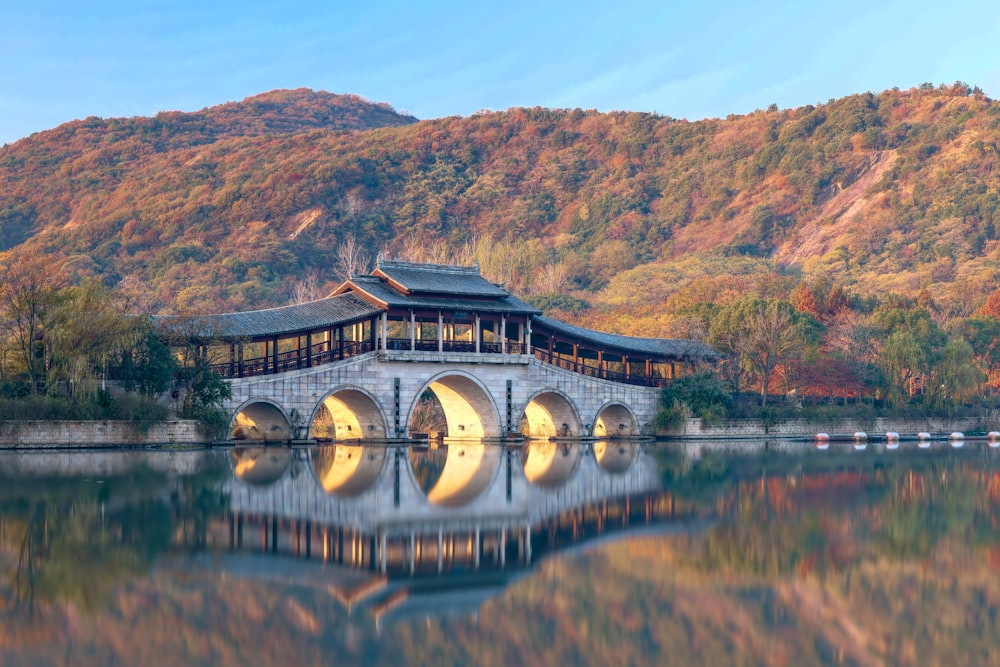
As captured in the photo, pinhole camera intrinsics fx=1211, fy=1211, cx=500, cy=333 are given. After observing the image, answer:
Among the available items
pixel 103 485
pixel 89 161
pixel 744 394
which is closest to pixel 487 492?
pixel 103 485

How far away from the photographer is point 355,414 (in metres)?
44.7

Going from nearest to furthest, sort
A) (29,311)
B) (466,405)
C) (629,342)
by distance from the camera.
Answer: (29,311) < (466,405) < (629,342)

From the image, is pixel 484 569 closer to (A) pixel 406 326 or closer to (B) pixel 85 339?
(B) pixel 85 339

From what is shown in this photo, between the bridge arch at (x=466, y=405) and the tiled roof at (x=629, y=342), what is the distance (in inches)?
147

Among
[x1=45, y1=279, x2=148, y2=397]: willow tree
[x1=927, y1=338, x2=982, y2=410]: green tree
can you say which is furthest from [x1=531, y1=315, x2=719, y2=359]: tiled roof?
[x1=45, y1=279, x2=148, y2=397]: willow tree

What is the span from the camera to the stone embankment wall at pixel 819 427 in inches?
2004

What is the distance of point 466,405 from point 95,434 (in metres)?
16.2

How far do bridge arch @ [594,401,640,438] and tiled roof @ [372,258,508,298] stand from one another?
25.0ft

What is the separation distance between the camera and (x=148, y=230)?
97.4 m

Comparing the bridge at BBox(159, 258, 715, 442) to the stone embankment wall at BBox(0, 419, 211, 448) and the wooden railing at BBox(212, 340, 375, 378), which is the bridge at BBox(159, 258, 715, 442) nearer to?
the wooden railing at BBox(212, 340, 375, 378)

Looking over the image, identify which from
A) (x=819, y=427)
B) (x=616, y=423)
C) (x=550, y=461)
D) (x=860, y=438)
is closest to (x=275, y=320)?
(x=550, y=461)

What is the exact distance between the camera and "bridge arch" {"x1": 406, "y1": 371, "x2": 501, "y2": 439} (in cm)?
4572

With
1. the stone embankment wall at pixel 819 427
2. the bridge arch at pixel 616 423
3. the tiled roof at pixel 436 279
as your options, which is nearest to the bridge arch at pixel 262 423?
the tiled roof at pixel 436 279

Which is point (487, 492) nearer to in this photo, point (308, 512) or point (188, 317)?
point (308, 512)
